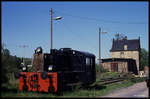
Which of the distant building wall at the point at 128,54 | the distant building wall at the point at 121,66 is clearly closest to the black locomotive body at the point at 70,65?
the distant building wall at the point at 121,66

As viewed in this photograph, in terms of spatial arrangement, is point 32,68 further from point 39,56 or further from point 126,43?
point 126,43

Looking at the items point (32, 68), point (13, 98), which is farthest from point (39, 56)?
point (13, 98)

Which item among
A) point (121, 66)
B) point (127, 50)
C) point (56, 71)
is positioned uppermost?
point (127, 50)

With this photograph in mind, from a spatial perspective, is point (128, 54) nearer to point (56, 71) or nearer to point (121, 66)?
point (121, 66)

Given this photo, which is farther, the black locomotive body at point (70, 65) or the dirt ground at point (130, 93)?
the black locomotive body at point (70, 65)

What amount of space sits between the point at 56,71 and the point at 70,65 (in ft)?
5.07

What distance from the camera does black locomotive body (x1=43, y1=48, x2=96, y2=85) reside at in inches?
522

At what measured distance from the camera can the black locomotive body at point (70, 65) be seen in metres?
13.2

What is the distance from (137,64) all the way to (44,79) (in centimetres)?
4680

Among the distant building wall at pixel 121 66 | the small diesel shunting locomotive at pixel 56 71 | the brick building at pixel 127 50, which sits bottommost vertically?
the distant building wall at pixel 121 66

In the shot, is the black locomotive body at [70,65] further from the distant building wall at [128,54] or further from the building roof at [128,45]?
the building roof at [128,45]

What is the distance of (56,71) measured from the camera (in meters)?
13.0

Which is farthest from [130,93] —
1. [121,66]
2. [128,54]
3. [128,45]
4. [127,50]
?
[128,45]

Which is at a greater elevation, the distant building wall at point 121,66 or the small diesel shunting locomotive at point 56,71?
the small diesel shunting locomotive at point 56,71
